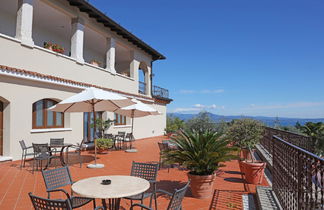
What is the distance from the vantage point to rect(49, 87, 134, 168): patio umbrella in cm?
757

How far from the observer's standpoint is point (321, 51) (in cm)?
3192

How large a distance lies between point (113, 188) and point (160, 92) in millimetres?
21280

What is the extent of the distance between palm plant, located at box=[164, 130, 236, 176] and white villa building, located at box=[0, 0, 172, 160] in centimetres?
682

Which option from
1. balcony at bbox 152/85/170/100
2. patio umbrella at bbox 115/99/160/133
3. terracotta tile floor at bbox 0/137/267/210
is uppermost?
balcony at bbox 152/85/170/100

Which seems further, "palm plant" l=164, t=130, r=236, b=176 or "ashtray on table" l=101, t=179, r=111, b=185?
"palm plant" l=164, t=130, r=236, b=176

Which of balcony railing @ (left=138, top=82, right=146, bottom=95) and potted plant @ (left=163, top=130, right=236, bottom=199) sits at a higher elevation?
balcony railing @ (left=138, top=82, right=146, bottom=95)

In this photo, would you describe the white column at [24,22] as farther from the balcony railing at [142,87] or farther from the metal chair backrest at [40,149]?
the balcony railing at [142,87]

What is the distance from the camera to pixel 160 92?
2431 centimetres

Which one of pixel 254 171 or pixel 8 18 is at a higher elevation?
pixel 8 18

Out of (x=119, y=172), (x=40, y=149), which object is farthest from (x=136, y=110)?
(x=40, y=149)

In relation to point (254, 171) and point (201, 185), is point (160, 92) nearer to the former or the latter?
point (254, 171)

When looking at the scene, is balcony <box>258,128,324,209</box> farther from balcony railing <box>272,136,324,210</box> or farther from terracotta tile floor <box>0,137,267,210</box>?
terracotta tile floor <box>0,137,267,210</box>

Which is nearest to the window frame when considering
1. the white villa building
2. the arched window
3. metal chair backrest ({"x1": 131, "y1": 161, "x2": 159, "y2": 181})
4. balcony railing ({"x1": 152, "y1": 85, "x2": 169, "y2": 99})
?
the white villa building

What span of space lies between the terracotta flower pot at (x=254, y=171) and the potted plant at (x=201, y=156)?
1.10 m
